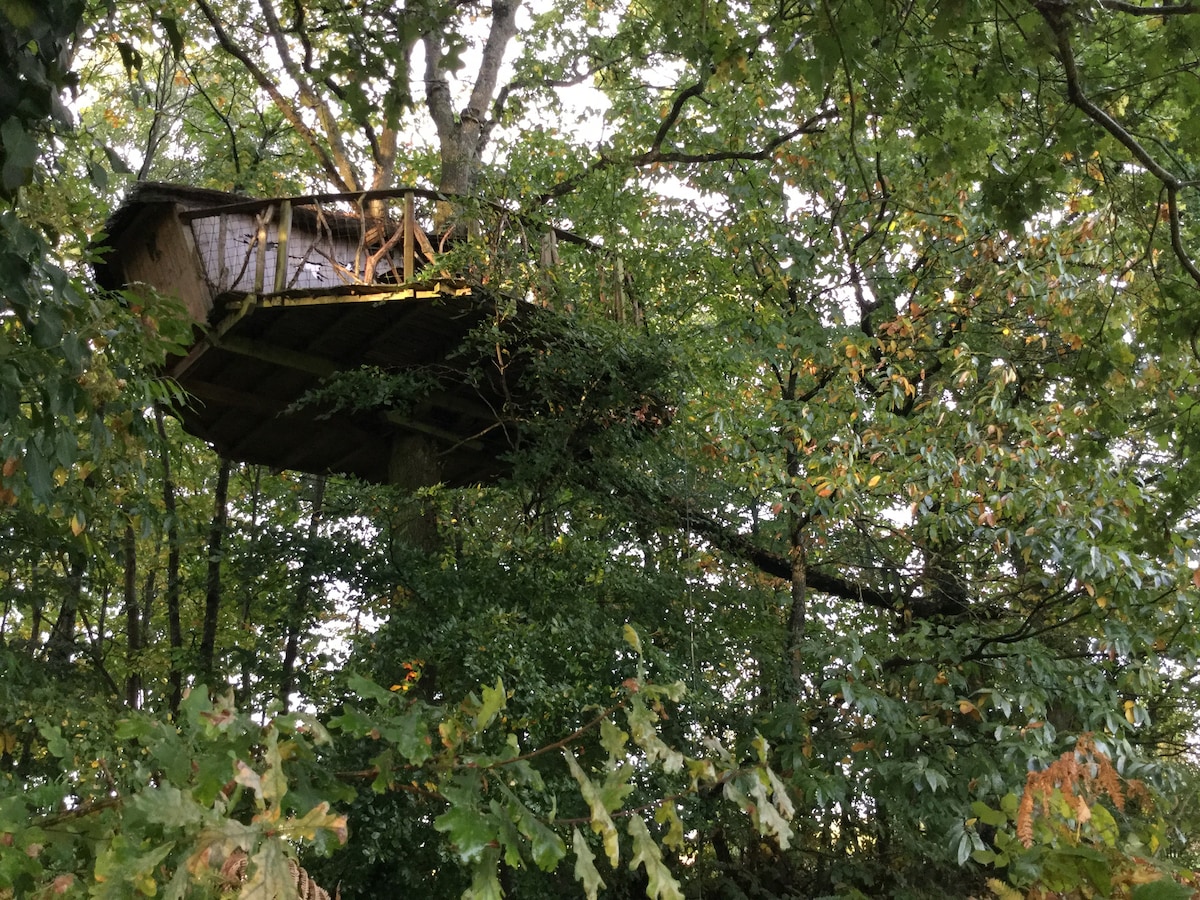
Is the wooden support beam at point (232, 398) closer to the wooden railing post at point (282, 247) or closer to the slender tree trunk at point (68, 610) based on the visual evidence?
the wooden railing post at point (282, 247)

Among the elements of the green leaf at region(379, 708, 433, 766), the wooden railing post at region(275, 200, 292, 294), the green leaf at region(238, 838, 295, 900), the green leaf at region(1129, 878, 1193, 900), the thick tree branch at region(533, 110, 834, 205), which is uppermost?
the thick tree branch at region(533, 110, 834, 205)

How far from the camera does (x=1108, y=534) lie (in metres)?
6.89

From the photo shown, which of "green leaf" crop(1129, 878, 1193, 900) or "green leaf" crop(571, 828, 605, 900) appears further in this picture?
"green leaf" crop(571, 828, 605, 900)

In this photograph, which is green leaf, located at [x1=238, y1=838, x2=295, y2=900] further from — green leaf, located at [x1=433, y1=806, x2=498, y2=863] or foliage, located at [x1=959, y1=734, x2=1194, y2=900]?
foliage, located at [x1=959, y1=734, x2=1194, y2=900]

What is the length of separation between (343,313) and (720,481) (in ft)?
11.8

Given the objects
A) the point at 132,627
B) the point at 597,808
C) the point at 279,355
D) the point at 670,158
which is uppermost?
the point at 670,158

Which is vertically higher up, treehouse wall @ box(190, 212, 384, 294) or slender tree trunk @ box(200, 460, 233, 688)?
treehouse wall @ box(190, 212, 384, 294)

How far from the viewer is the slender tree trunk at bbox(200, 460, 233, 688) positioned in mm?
8383

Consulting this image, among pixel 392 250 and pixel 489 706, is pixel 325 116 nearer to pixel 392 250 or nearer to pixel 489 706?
pixel 392 250

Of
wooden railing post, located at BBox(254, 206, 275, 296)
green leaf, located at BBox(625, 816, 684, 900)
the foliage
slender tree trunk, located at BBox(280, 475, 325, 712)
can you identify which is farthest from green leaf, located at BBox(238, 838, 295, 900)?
wooden railing post, located at BBox(254, 206, 275, 296)

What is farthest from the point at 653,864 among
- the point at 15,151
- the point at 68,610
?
the point at 68,610

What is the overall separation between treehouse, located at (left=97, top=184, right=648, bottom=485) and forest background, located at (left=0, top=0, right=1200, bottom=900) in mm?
378

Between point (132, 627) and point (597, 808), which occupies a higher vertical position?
point (132, 627)

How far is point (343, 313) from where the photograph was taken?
7555 millimetres
